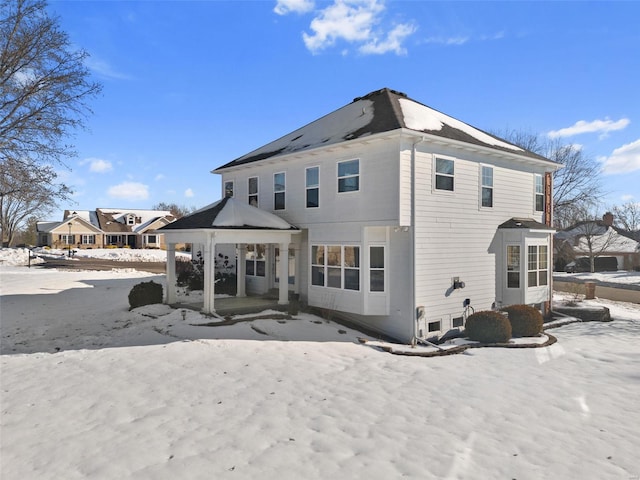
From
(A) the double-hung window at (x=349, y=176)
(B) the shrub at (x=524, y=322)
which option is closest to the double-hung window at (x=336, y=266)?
(A) the double-hung window at (x=349, y=176)

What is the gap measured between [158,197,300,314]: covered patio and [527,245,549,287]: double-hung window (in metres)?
9.16

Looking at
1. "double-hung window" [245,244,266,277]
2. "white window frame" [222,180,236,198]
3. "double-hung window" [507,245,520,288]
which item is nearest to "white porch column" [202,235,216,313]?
"double-hung window" [245,244,266,277]

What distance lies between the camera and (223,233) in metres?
14.4

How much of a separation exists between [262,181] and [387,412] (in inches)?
515

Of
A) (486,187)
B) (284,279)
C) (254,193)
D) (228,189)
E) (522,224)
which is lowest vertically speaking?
(284,279)

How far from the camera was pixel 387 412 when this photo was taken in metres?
7.34

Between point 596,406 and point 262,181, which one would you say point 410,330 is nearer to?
point 596,406

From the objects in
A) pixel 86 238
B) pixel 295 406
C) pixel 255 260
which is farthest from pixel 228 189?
pixel 86 238

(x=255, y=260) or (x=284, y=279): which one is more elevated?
(x=255, y=260)

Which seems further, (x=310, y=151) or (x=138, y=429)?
(x=310, y=151)

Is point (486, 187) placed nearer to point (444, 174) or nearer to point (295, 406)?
point (444, 174)

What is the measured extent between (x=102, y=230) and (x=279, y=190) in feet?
185

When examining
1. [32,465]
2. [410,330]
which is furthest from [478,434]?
[410,330]

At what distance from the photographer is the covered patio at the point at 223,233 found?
47.0 ft
